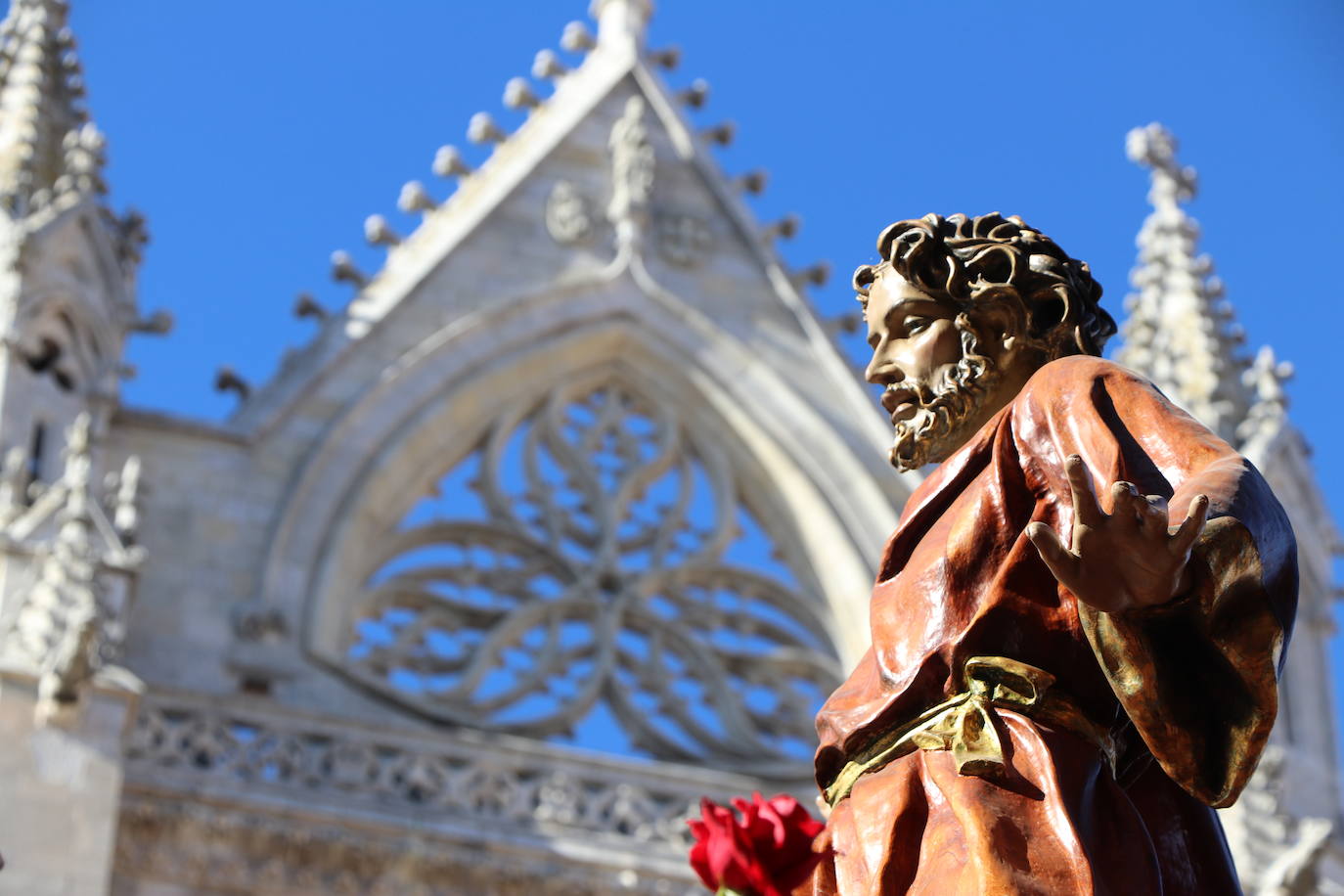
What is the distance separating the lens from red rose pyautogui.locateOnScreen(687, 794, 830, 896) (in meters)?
4.43

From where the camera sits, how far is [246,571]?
54.3 feet

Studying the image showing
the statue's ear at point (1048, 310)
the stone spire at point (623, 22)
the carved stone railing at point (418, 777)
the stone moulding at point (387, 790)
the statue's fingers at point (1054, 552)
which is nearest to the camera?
the statue's fingers at point (1054, 552)

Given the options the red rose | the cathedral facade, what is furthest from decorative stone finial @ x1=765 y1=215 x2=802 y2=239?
the red rose

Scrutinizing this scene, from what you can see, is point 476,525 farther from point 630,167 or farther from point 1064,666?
point 1064,666

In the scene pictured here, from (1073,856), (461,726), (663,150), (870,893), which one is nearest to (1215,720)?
(1073,856)

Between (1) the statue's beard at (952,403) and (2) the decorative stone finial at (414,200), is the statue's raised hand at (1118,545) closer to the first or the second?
(1) the statue's beard at (952,403)

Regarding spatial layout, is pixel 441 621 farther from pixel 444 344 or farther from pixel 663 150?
pixel 663 150

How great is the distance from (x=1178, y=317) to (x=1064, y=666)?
14.9 meters

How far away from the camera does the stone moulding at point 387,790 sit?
579 inches

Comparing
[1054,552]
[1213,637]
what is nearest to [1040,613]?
[1213,637]

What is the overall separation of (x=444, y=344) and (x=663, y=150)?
2.37 m

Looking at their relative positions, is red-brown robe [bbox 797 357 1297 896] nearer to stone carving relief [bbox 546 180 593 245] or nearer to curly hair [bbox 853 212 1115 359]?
curly hair [bbox 853 212 1115 359]

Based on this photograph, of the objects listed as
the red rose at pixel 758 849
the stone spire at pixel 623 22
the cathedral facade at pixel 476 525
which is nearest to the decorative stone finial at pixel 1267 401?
the cathedral facade at pixel 476 525

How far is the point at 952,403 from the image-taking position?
4383 millimetres
